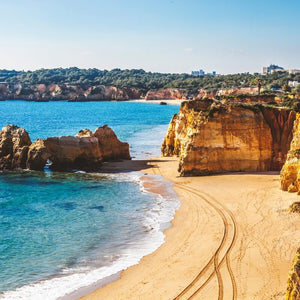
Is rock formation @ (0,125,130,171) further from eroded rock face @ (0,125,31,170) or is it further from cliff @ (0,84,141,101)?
cliff @ (0,84,141,101)

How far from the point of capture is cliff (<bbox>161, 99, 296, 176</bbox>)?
29.9 m

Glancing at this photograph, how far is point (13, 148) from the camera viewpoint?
116 ft

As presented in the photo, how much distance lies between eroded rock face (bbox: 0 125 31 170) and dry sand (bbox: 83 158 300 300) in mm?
14857

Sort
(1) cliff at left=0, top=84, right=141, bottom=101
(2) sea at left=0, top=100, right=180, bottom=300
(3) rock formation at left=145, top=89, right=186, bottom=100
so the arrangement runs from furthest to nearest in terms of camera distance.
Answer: (1) cliff at left=0, top=84, right=141, bottom=101 → (3) rock formation at left=145, top=89, right=186, bottom=100 → (2) sea at left=0, top=100, right=180, bottom=300

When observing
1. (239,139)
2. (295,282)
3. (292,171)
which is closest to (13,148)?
(239,139)

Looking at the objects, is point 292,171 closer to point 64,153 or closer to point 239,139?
point 239,139

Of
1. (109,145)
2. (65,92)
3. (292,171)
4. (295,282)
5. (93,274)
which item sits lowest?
(93,274)

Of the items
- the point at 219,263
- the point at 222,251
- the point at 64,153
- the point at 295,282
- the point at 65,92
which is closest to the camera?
the point at 295,282

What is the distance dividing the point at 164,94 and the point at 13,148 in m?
141

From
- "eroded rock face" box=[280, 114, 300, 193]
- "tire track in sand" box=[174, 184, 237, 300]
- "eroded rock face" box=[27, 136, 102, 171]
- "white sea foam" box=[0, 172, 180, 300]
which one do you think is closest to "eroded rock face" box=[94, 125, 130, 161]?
"eroded rock face" box=[27, 136, 102, 171]

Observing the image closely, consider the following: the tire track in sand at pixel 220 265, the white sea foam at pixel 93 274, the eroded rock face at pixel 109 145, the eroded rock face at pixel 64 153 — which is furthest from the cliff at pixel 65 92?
the tire track in sand at pixel 220 265

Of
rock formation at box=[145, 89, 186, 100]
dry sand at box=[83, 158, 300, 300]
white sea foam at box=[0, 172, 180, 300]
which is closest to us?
dry sand at box=[83, 158, 300, 300]

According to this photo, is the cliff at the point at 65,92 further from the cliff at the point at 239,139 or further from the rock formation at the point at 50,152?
the cliff at the point at 239,139

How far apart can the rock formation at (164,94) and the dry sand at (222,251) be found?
469 feet
